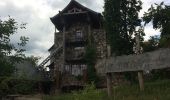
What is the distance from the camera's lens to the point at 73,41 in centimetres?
4394

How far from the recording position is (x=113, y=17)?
3722 centimetres

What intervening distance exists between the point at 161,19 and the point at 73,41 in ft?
41.2

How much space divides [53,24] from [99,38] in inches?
276

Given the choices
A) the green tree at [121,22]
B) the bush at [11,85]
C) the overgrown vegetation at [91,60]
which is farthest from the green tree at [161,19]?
the bush at [11,85]

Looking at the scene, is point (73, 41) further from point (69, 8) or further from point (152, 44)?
point (152, 44)

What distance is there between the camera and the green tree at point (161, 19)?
3475 centimetres

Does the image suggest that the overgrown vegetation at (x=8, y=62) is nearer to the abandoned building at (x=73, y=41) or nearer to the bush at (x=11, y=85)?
the bush at (x=11, y=85)

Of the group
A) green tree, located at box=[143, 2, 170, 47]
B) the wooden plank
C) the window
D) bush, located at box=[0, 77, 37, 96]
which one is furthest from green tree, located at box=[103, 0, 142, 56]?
bush, located at box=[0, 77, 37, 96]

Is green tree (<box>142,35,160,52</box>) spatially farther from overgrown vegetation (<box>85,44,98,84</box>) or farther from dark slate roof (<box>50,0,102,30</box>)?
dark slate roof (<box>50,0,102,30</box>)

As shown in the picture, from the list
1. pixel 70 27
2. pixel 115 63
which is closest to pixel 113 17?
pixel 70 27

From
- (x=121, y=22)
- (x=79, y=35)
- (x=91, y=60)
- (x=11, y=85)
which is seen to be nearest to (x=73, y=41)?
(x=79, y=35)

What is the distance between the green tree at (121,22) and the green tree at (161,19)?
1.42 meters

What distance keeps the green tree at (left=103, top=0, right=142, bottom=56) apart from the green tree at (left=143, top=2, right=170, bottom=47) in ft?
4.67

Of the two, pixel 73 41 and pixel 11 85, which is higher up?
pixel 73 41
